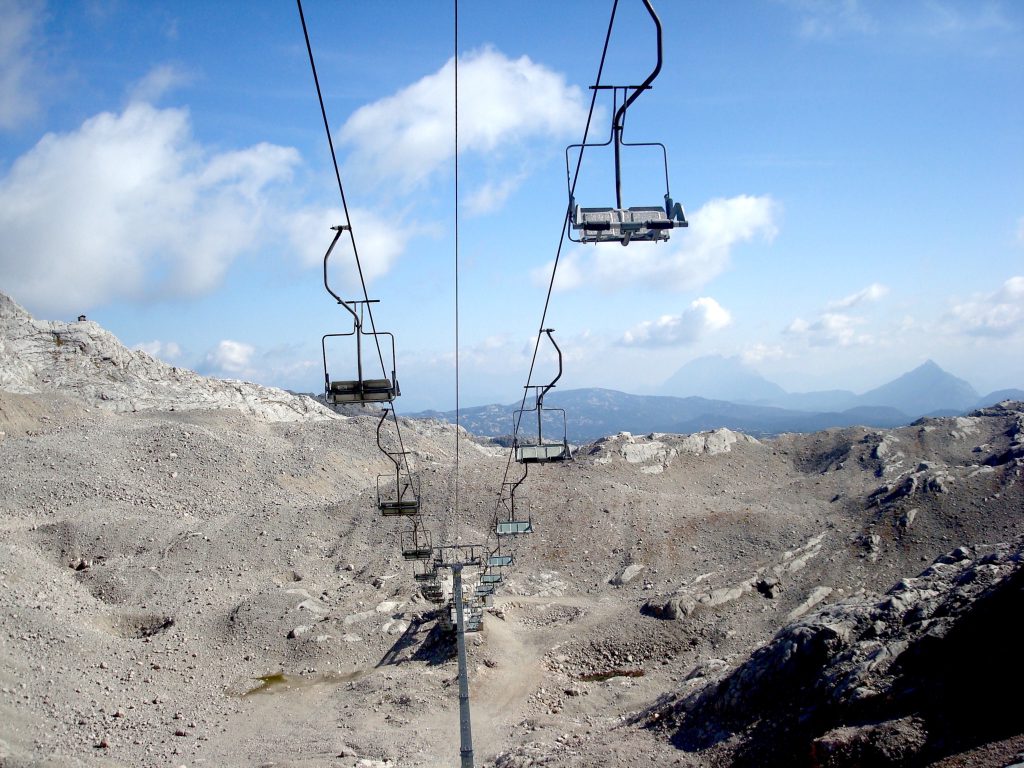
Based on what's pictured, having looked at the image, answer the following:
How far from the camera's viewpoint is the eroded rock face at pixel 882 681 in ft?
37.0

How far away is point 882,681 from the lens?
13.0 meters

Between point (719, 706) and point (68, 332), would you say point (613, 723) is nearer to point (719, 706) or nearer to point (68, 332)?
point (719, 706)

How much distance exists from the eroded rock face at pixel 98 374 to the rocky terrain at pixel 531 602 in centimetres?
94

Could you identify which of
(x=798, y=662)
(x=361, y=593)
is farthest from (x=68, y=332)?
(x=798, y=662)

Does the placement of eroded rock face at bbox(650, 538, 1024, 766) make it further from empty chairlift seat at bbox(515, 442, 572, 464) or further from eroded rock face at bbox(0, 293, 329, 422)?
eroded rock face at bbox(0, 293, 329, 422)

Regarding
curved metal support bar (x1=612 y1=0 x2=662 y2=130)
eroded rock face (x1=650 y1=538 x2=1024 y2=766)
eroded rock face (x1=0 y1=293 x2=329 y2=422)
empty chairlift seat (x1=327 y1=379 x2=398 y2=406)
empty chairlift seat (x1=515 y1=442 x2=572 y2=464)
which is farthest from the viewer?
eroded rock face (x1=0 y1=293 x2=329 y2=422)

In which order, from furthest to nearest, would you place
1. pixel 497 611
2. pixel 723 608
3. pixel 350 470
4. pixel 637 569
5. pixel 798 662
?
pixel 350 470 < pixel 637 569 < pixel 497 611 < pixel 723 608 < pixel 798 662

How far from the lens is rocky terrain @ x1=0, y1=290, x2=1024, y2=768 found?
14.0 metres

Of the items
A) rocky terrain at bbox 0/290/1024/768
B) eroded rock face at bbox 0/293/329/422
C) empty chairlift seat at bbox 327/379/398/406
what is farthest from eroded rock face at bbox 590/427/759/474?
empty chairlift seat at bbox 327/379/398/406

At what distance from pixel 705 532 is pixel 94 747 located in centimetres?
2641

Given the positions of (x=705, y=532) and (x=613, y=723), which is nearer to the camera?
(x=613, y=723)

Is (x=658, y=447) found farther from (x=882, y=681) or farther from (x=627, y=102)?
(x=627, y=102)

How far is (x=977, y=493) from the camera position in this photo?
31.2 meters

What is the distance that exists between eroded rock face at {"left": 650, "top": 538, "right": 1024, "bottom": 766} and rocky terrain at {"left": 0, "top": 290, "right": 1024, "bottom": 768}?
0.19ft
